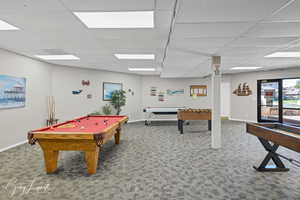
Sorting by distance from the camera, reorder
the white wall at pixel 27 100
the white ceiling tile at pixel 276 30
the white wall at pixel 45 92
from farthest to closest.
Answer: the white wall at pixel 45 92 → the white wall at pixel 27 100 → the white ceiling tile at pixel 276 30

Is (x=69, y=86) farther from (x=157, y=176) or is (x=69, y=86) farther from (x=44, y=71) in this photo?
(x=157, y=176)

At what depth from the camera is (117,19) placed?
97.4 inches

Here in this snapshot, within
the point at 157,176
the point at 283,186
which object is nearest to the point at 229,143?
the point at 283,186

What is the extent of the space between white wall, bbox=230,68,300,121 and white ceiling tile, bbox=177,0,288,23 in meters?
6.41

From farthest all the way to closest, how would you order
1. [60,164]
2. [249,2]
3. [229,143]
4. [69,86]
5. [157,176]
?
[69,86]
[229,143]
[60,164]
[157,176]
[249,2]

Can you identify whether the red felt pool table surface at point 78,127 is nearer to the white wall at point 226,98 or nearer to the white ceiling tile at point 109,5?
the white ceiling tile at point 109,5

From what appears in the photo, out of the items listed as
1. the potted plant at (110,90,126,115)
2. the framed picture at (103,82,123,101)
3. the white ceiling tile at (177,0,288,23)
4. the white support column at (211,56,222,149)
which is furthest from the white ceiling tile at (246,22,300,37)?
the framed picture at (103,82,123,101)

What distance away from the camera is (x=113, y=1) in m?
1.98

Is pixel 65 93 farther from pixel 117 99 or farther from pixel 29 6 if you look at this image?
pixel 29 6

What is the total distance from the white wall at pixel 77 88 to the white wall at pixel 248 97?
587 centimetres

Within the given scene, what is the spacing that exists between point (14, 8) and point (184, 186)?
346cm

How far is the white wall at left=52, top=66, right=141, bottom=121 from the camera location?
240 inches

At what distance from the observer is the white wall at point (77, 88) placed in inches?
240

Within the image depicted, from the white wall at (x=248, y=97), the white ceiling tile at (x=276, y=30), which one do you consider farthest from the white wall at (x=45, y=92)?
the white ceiling tile at (x=276, y=30)
